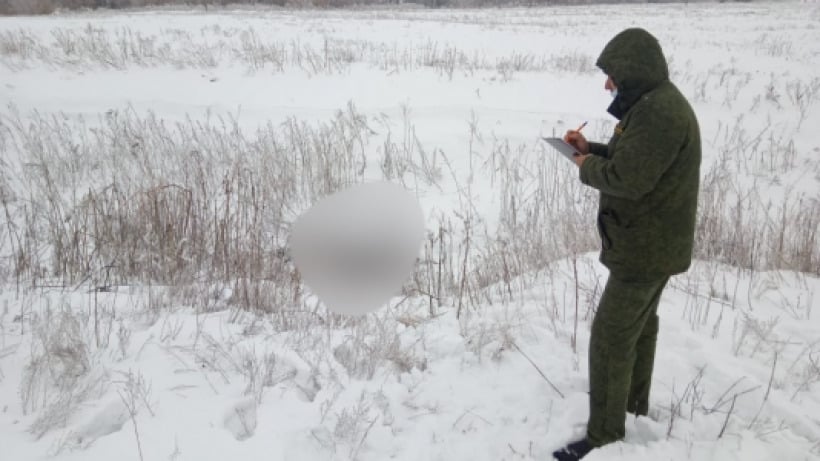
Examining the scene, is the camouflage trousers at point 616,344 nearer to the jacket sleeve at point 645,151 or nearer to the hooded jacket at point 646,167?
the hooded jacket at point 646,167

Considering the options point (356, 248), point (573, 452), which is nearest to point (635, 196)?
point (573, 452)

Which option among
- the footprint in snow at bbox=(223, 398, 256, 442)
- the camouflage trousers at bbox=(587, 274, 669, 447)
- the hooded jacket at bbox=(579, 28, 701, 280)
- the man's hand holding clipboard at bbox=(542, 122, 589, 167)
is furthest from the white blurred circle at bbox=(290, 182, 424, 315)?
the hooded jacket at bbox=(579, 28, 701, 280)

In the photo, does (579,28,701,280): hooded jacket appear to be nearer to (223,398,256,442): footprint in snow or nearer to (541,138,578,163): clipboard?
(541,138,578,163): clipboard

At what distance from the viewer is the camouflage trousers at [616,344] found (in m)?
2.08

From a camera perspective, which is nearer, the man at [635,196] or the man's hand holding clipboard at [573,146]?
the man at [635,196]

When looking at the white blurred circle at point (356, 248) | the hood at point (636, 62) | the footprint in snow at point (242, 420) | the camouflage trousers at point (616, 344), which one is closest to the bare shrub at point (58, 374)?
the footprint in snow at point (242, 420)

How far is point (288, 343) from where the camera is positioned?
3064 mm

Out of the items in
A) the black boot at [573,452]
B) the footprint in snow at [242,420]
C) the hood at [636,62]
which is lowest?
the black boot at [573,452]

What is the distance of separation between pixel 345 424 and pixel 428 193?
4377mm

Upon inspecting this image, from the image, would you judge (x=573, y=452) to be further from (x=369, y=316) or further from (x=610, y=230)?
(x=369, y=316)

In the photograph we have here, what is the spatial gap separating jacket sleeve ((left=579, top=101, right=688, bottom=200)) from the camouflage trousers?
444mm

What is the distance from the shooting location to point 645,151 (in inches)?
72.3

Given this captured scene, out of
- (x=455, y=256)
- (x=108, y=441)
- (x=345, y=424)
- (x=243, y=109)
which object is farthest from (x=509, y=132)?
(x=108, y=441)

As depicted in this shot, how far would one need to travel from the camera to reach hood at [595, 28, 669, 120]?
1.87 metres
